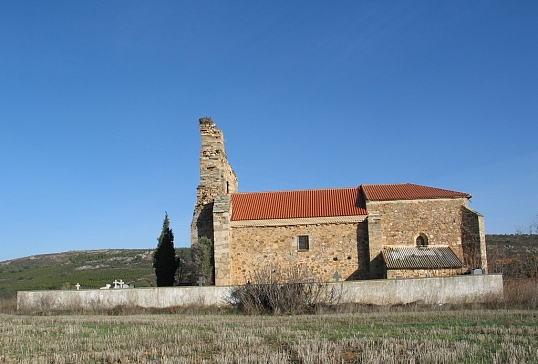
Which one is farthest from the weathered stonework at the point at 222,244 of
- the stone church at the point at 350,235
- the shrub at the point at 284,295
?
the shrub at the point at 284,295

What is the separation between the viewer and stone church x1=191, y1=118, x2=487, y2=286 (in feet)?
91.9

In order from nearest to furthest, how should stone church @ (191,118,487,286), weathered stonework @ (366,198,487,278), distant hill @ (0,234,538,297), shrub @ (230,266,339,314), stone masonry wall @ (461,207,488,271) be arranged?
shrub @ (230,266,339,314)
stone masonry wall @ (461,207,488,271)
stone church @ (191,118,487,286)
weathered stonework @ (366,198,487,278)
distant hill @ (0,234,538,297)

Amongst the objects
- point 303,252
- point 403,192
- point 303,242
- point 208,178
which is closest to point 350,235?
point 303,242

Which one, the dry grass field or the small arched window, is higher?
the small arched window

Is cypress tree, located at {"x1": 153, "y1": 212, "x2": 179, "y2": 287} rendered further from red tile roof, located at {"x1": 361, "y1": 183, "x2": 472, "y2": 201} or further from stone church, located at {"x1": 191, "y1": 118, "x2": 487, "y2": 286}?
red tile roof, located at {"x1": 361, "y1": 183, "x2": 472, "y2": 201}

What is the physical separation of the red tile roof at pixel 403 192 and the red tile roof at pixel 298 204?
0.72 meters

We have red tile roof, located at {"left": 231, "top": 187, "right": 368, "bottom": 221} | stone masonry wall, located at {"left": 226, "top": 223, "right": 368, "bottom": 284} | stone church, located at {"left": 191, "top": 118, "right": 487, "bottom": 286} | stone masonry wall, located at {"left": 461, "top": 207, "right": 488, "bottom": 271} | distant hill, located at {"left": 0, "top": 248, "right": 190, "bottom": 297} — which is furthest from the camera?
distant hill, located at {"left": 0, "top": 248, "right": 190, "bottom": 297}

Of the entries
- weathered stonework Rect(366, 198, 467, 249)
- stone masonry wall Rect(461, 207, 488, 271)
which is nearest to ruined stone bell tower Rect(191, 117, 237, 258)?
weathered stonework Rect(366, 198, 467, 249)

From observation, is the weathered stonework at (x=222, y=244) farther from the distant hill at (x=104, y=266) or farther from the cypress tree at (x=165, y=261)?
the distant hill at (x=104, y=266)

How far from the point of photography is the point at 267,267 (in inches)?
1110

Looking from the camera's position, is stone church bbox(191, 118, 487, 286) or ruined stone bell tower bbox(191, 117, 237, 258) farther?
ruined stone bell tower bbox(191, 117, 237, 258)

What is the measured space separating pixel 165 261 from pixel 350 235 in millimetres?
10788

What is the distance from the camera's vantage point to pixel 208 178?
104ft

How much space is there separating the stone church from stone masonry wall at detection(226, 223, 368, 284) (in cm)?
5
